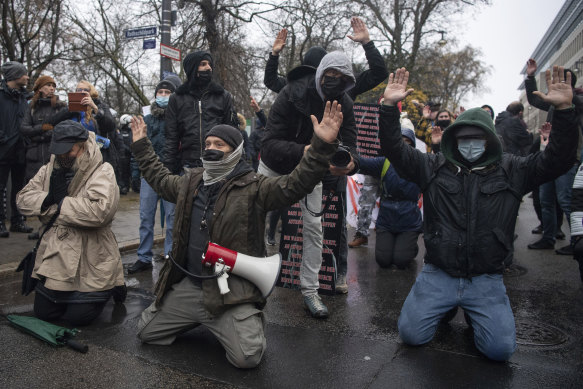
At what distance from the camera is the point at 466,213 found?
11.2 ft

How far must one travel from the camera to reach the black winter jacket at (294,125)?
3.94 meters

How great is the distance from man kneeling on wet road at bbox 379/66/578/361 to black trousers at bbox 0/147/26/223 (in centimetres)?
542

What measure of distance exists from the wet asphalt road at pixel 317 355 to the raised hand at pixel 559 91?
1669 millimetres

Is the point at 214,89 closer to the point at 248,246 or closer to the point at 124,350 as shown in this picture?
the point at 248,246

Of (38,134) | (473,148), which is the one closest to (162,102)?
(38,134)

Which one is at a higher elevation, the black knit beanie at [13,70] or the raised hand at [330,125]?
the black knit beanie at [13,70]

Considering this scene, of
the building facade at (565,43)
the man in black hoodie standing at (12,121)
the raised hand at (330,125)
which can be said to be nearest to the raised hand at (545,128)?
the raised hand at (330,125)

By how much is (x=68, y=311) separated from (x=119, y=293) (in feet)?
1.55

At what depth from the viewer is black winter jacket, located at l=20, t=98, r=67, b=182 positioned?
20.4ft

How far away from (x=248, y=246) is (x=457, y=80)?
4219 centimetres

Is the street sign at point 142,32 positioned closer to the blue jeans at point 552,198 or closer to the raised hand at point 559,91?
the blue jeans at point 552,198

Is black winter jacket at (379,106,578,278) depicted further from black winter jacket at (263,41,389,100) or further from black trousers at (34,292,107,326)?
black trousers at (34,292,107,326)

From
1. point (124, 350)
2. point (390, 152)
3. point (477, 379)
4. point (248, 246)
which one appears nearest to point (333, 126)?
point (390, 152)

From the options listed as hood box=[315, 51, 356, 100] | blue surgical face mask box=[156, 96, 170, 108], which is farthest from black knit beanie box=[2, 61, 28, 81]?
hood box=[315, 51, 356, 100]
